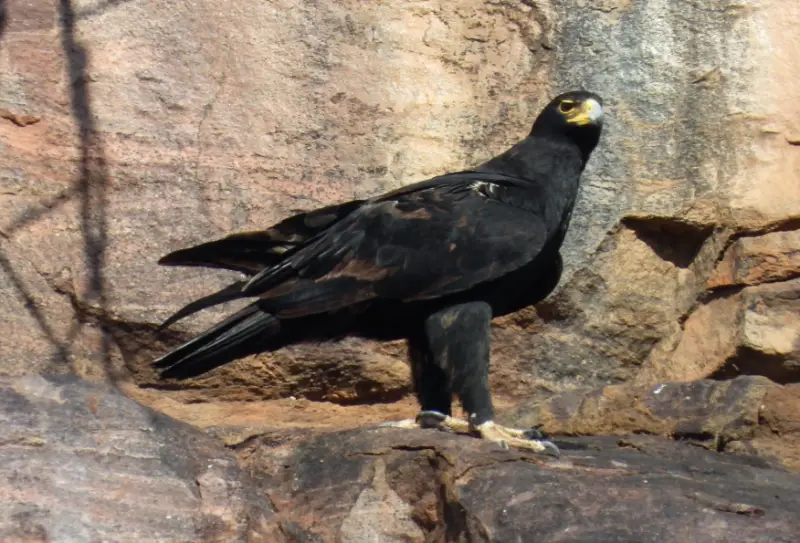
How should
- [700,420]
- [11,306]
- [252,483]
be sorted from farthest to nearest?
[11,306]
[700,420]
[252,483]

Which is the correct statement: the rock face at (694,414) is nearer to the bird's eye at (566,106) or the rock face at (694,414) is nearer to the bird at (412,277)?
the bird at (412,277)

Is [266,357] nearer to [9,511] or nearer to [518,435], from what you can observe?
[518,435]

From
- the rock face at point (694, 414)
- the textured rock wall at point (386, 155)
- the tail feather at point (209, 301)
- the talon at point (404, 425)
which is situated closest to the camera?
the tail feather at point (209, 301)

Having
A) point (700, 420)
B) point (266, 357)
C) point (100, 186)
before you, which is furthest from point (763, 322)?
point (100, 186)

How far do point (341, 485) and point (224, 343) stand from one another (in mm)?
803

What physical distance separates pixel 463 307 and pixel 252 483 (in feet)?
3.56

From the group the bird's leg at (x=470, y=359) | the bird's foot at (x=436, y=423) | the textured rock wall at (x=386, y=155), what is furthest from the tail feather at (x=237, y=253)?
the textured rock wall at (x=386, y=155)

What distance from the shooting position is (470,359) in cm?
507

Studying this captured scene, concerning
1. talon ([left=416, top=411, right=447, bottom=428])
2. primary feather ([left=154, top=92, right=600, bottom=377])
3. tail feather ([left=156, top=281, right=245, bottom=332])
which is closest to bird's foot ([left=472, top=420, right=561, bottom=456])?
talon ([left=416, top=411, right=447, bottom=428])

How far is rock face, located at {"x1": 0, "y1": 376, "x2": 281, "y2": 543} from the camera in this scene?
4234 millimetres

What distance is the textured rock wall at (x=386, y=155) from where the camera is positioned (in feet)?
20.6

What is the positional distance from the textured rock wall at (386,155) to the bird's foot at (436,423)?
1.21m

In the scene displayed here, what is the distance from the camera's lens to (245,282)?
17.3 feet

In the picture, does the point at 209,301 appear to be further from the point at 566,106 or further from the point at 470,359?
the point at 566,106
